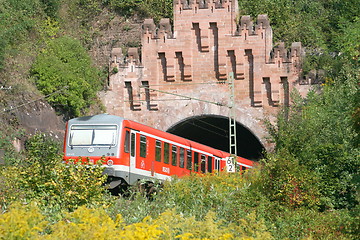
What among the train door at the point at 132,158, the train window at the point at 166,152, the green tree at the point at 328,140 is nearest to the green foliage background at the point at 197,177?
the green tree at the point at 328,140

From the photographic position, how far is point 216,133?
167ft

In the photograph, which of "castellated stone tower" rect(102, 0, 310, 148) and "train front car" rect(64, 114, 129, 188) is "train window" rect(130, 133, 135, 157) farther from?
"castellated stone tower" rect(102, 0, 310, 148)

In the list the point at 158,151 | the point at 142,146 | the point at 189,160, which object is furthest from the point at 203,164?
the point at 142,146

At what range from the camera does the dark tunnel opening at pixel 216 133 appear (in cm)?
4581

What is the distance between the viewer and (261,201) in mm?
23547

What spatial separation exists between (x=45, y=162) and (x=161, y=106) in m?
20.9

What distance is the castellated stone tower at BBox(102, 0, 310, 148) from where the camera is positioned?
40.9 metres

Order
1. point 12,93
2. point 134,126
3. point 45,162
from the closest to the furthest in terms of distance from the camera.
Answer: point 45,162 → point 134,126 → point 12,93

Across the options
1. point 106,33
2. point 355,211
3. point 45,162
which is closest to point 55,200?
point 45,162

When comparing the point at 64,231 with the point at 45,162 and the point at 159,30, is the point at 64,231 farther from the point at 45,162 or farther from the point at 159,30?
the point at 159,30

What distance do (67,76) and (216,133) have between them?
1433cm

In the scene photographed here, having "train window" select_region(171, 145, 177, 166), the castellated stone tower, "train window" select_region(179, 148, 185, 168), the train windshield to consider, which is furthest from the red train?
the castellated stone tower

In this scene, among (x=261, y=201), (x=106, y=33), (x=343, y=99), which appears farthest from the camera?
(x=106, y=33)

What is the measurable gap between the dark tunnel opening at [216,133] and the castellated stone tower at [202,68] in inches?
58.6
